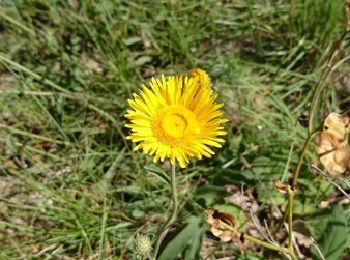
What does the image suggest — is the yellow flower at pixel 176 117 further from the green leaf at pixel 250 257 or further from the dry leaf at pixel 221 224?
the green leaf at pixel 250 257

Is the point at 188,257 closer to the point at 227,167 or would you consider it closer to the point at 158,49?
the point at 227,167

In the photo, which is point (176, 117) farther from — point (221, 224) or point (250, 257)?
point (250, 257)

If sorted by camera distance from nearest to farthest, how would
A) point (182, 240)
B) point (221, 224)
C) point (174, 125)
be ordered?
1. point (221, 224)
2. point (174, 125)
3. point (182, 240)

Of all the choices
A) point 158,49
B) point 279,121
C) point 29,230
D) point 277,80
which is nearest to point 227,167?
point 279,121

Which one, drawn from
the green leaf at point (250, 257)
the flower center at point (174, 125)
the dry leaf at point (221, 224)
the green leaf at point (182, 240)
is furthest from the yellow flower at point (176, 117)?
the green leaf at point (250, 257)

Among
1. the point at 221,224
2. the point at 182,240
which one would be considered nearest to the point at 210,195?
the point at 182,240

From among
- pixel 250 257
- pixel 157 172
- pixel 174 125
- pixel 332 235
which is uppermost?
pixel 174 125

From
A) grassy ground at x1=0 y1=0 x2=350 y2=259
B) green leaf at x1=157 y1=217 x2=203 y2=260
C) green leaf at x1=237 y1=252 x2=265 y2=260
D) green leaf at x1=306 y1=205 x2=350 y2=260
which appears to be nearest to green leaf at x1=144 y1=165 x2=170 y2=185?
grassy ground at x1=0 y1=0 x2=350 y2=259
